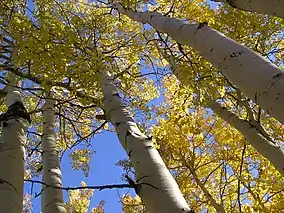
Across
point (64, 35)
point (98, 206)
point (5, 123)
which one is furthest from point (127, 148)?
point (98, 206)

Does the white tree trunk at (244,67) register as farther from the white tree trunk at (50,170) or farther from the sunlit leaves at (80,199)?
the sunlit leaves at (80,199)

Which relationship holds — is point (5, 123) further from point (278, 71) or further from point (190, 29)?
point (278, 71)

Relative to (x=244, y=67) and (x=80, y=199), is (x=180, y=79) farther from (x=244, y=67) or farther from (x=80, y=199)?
(x=80, y=199)

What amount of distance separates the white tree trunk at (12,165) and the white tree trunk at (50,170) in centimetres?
65

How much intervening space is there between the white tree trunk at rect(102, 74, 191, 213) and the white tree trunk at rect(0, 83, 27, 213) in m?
0.90

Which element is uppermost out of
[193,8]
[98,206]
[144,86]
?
[98,206]

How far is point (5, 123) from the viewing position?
11.1 feet

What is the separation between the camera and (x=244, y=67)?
2.00m

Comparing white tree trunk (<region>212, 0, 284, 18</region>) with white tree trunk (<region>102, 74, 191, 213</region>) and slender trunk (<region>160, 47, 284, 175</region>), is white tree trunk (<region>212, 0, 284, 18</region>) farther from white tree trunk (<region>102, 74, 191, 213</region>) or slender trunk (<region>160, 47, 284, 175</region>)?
slender trunk (<region>160, 47, 284, 175</region>)

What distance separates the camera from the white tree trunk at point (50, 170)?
340 cm

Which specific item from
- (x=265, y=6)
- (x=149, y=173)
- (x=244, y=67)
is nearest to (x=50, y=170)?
(x=149, y=173)

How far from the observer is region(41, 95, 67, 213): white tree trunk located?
11.2 feet

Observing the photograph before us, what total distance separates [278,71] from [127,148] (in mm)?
1502

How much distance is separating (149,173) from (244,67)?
97 cm
